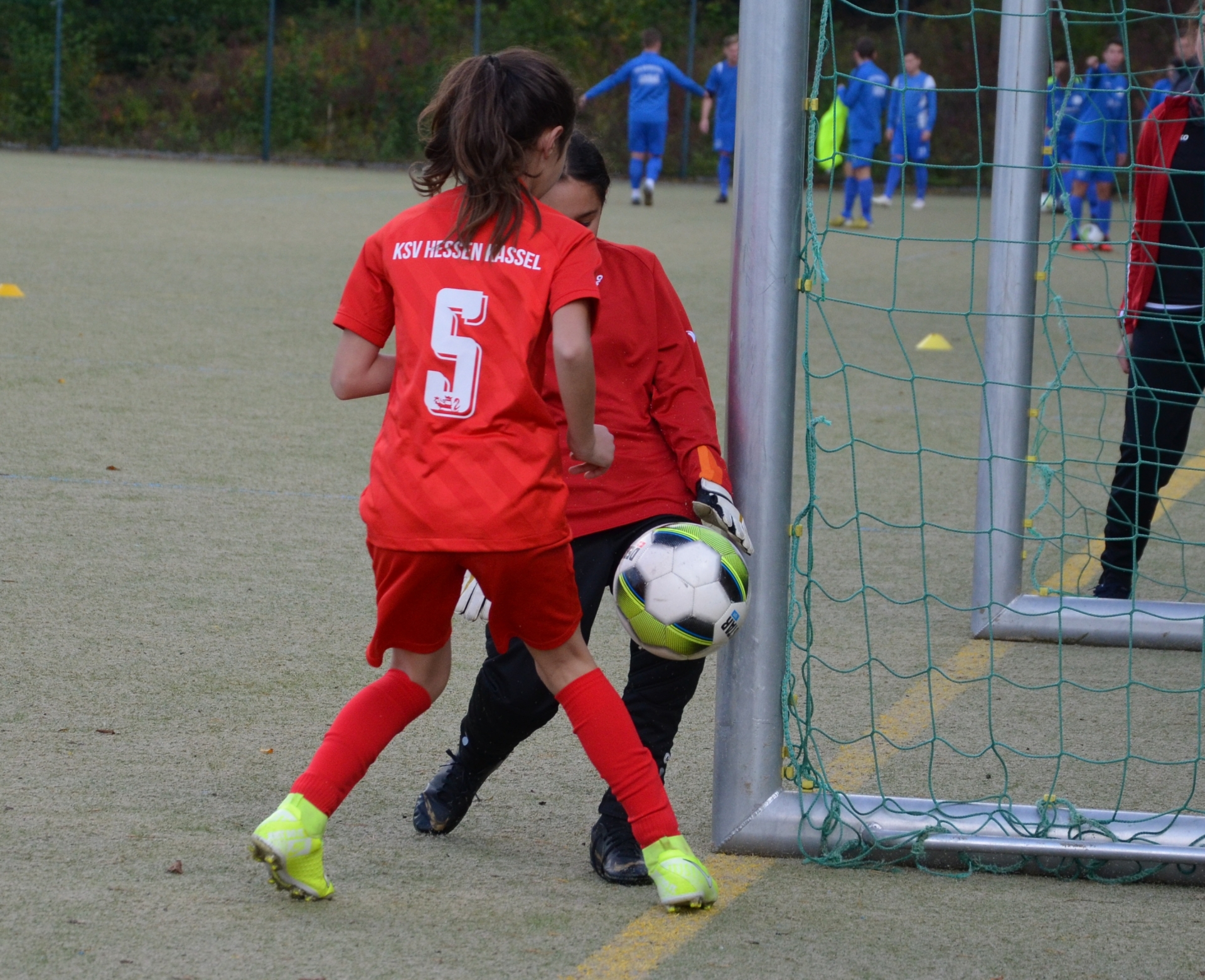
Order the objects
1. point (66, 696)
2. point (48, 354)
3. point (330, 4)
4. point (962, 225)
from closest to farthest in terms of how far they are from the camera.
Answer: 1. point (66, 696)
2. point (48, 354)
3. point (962, 225)
4. point (330, 4)

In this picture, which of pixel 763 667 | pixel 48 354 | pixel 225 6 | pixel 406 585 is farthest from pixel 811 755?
pixel 225 6

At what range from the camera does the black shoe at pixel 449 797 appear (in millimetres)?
3088

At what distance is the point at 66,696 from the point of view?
370 centimetres

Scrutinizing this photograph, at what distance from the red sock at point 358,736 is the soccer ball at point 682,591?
0.42 m

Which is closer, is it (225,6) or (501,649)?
(501,649)

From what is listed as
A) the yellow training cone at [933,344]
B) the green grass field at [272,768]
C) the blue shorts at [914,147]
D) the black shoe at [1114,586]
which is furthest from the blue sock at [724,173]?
the black shoe at [1114,586]

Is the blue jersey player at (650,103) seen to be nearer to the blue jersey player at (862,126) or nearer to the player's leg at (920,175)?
the blue jersey player at (862,126)

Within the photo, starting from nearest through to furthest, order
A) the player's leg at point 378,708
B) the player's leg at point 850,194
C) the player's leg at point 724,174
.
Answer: the player's leg at point 378,708 < the player's leg at point 850,194 < the player's leg at point 724,174

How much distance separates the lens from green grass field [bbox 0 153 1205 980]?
8.56ft

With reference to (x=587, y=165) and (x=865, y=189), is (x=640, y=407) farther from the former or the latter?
(x=865, y=189)

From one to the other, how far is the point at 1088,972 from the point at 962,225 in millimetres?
18457

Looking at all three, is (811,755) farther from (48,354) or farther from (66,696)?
(48,354)

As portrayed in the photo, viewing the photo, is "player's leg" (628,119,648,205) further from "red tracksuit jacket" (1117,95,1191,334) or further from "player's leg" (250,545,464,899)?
"player's leg" (250,545,464,899)

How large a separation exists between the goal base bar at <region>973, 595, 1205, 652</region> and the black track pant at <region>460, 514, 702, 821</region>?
1862 mm
